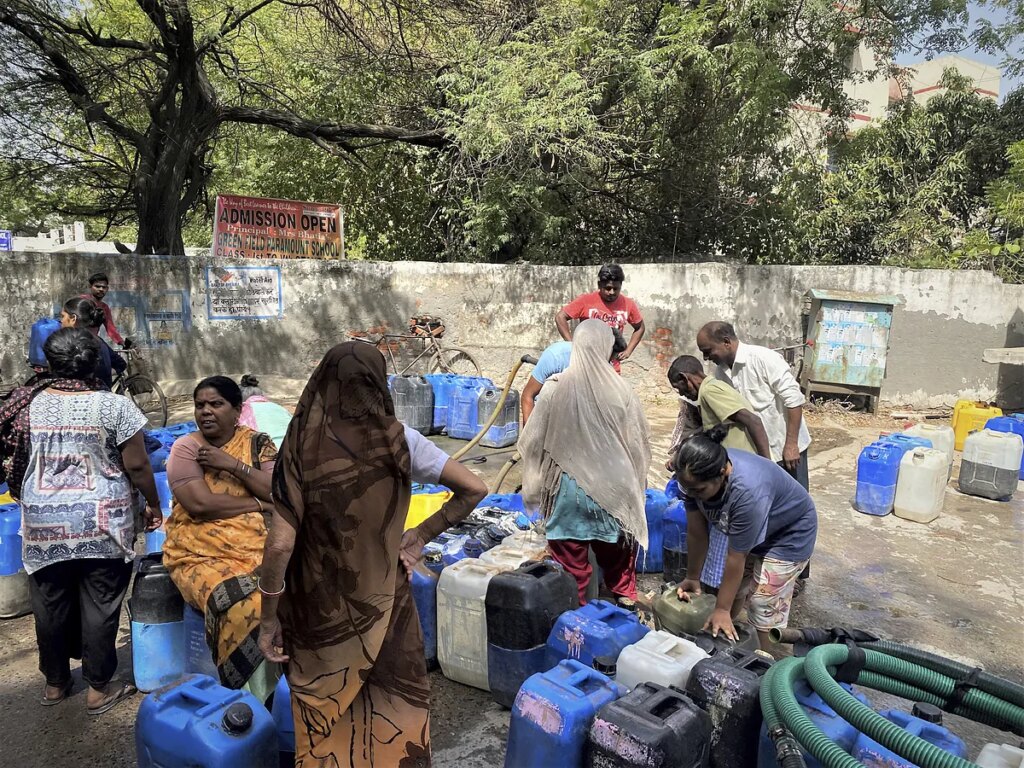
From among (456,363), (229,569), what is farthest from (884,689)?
(456,363)

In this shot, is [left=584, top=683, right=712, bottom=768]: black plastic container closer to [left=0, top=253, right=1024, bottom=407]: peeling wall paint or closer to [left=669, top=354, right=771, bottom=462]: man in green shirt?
[left=669, top=354, right=771, bottom=462]: man in green shirt

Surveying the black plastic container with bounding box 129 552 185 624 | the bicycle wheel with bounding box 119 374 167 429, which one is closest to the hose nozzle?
the black plastic container with bounding box 129 552 185 624

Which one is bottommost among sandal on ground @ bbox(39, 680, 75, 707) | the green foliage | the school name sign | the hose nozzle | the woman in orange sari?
sandal on ground @ bbox(39, 680, 75, 707)

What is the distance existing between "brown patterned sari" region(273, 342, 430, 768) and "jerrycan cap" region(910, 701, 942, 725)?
1.61 m

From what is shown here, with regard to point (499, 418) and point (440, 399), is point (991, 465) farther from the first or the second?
point (440, 399)

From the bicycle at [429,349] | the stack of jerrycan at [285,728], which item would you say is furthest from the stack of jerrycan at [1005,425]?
the stack of jerrycan at [285,728]

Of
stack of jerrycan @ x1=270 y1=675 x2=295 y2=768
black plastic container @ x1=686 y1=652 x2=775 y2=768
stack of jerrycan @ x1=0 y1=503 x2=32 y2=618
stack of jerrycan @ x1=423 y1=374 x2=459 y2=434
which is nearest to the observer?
black plastic container @ x1=686 y1=652 x2=775 y2=768

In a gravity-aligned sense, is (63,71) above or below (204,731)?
above

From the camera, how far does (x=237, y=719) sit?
86.6 inches

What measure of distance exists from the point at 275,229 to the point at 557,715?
10.5 meters

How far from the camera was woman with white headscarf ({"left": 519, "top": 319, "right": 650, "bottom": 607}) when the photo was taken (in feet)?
11.5

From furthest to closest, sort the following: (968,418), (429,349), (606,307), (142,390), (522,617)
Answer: (429,349), (142,390), (968,418), (606,307), (522,617)

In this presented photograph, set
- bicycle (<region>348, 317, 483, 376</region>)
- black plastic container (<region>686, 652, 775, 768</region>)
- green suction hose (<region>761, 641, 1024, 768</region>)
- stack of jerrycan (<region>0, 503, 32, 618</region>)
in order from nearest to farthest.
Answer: green suction hose (<region>761, 641, 1024, 768</region>)
black plastic container (<region>686, 652, 775, 768</region>)
stack of jerrycan (<region>0, 503, 32, 618</region>)
bicycle (<region>348, 317, 483, 376</region>)

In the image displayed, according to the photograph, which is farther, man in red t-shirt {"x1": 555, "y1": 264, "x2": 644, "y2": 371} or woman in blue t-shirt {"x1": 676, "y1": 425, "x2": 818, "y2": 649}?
man in red t-shirt {"x1": 555, "y1": 264, "x2": 644, "y2": 371}
